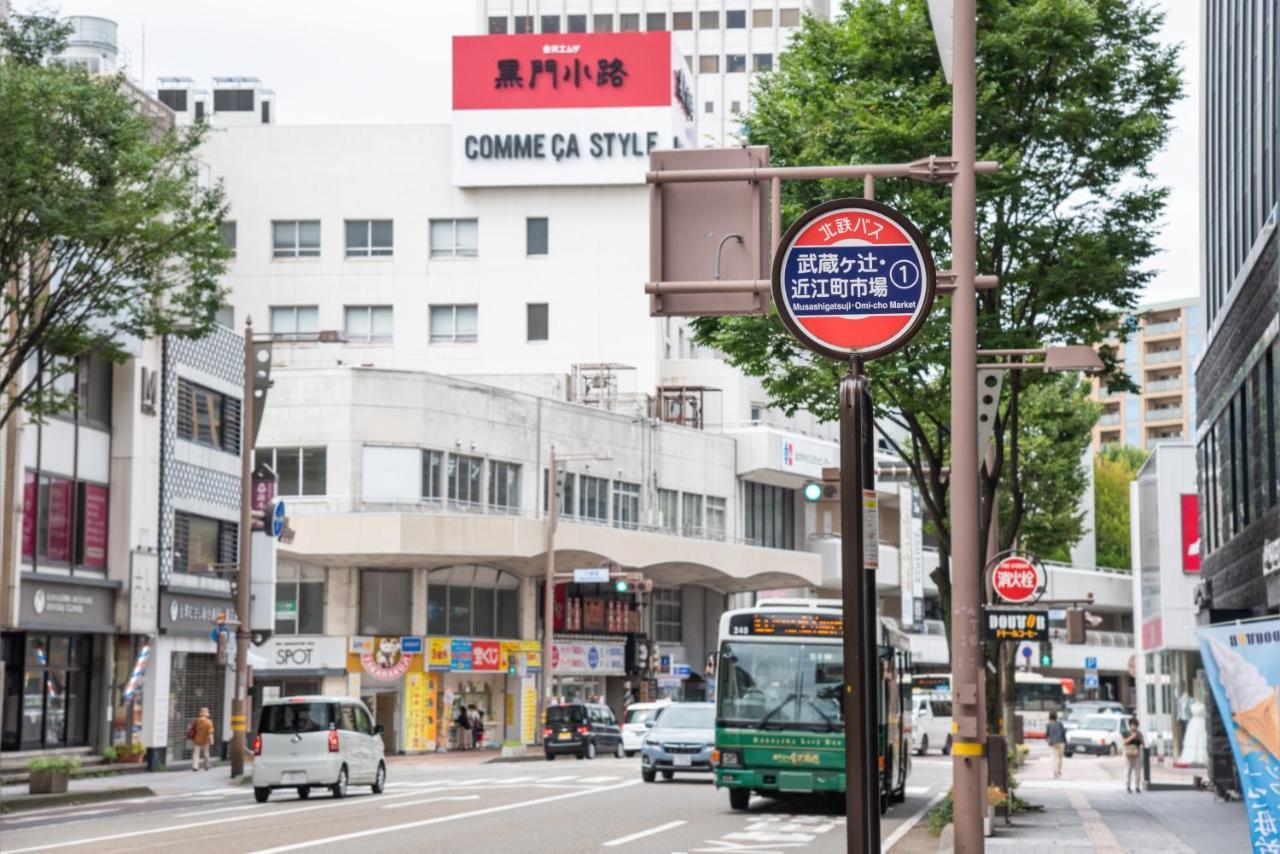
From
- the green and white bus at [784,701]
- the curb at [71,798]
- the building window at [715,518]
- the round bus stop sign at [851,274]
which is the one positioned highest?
the building window at [715,518]

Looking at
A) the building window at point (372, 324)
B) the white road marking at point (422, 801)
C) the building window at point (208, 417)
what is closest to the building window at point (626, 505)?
the building window at point (372, 324)

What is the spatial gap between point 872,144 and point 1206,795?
1850 cm

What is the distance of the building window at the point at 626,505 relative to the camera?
6956cm

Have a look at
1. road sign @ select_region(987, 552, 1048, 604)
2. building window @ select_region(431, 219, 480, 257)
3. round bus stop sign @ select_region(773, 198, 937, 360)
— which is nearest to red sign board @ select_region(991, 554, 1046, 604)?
road sign @ select_region(987, 552, 1048, 604)

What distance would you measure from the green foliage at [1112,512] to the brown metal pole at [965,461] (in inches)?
4351

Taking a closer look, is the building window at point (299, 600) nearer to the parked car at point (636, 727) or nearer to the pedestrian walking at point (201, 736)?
the parked car at point (636, 727)

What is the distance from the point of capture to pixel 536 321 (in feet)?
250

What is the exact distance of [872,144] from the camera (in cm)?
2405

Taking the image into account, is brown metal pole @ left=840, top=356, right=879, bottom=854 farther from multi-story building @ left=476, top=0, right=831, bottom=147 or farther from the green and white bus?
multi-story building @ left=476, top=0, right=831, bottom=147

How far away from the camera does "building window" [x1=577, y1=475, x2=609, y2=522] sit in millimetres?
67312

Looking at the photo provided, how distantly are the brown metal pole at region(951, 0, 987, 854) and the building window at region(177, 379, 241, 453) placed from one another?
33.6 m

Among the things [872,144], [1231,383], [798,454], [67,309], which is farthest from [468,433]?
[872,144]

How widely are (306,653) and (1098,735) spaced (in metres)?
30.7

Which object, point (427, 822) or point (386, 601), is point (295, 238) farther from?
point (427, 822)
